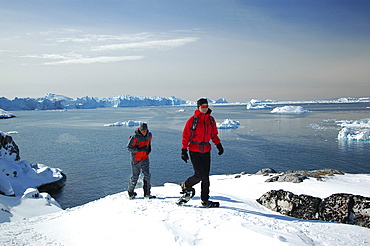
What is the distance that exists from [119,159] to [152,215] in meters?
21.0

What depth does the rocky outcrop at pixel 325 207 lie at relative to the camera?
468 centimetres

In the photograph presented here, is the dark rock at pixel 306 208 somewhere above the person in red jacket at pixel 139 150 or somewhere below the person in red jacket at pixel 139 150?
below

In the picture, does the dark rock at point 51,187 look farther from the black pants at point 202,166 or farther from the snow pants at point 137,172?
the black pants at point 202,166

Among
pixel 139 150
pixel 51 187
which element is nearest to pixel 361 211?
pixel 139 150

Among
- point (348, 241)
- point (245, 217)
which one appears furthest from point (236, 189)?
point (348, 241)

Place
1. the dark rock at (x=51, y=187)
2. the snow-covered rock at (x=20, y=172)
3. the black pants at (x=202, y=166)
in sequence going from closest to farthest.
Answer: the black pants at (x=202, y=166), the snow-covered rock at (x=20, y=172), the dark rock at (x=51, y=187)

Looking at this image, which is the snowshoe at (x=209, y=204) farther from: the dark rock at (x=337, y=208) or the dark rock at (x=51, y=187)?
the dark rock at (x=51, y=187)

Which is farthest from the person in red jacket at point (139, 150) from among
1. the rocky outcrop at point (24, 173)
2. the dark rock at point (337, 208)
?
the rocky outcrop at point (24, 173)

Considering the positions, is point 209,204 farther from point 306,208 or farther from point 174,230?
point 306,208

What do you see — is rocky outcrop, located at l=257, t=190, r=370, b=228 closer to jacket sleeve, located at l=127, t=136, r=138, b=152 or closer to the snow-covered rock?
jacket sleeve, located at l=127, t=136, r=138, b=152

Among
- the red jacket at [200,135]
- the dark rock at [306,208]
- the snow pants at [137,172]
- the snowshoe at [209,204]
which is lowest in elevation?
the dark rock at [306,208]

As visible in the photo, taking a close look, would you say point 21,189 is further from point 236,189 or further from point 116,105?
point 116,105

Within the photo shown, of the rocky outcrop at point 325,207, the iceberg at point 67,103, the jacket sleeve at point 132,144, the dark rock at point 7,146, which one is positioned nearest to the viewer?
the rocky outcrop at point 325,207

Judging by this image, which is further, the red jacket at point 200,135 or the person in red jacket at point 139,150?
the person in red jacket at point 139,150
